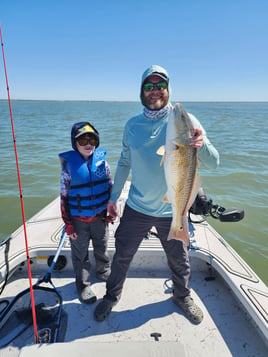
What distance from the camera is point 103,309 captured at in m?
2.89

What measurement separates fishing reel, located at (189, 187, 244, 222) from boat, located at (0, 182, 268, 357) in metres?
0.41

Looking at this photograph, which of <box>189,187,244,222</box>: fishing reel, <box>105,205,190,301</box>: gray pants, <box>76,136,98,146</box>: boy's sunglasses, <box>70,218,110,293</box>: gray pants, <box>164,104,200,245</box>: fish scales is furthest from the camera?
<box>189,187,244,222</box>: fishing reel

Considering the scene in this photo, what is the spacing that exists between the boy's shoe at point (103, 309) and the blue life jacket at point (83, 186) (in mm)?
1004

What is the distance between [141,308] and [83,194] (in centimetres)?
154

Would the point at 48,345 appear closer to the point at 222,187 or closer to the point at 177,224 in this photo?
the point at 177,224

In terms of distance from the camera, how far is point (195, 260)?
12.0 ft

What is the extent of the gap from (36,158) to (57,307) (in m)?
11.3

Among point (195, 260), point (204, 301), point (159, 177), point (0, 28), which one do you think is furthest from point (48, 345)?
point (0, 28)

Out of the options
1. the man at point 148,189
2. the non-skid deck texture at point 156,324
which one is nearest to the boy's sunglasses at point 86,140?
the man at point 148,189

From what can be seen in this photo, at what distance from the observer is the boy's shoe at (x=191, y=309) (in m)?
2.86

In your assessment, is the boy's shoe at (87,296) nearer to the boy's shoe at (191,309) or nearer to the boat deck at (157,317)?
the boat deck at (157,317)

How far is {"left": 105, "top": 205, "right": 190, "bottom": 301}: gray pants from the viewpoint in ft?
8.48

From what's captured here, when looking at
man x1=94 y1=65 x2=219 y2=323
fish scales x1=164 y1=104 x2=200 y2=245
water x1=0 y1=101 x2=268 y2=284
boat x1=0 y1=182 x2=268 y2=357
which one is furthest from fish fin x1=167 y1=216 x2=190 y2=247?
water x1=0 y1=101 x2=268 y2=284

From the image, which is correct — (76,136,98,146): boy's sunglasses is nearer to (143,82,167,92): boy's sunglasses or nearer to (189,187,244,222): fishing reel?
(143,82,167,92): boy's sunglasses
